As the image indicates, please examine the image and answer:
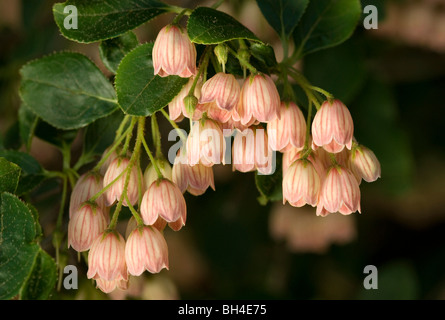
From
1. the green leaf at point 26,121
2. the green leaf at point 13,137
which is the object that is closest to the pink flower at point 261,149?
the green leaf at point 26,121

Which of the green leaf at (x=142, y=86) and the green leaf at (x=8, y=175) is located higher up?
the green leaf at (x=142, y=86)

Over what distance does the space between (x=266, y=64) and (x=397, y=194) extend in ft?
3.59

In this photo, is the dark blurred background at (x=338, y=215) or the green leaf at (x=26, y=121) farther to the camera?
the dark blurred background at (x=338, y=215)

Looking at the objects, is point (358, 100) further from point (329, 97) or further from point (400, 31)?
point (329, 97)

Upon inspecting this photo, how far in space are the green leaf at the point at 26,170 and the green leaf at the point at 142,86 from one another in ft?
0.97

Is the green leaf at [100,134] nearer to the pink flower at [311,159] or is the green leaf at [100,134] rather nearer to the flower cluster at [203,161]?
the flower cluster at [203,161]

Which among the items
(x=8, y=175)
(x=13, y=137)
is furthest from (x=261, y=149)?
(x=13, y=137)

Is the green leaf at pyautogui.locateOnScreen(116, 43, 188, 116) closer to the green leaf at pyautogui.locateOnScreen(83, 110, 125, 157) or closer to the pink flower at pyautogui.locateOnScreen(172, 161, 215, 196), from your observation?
the pink flower at pyautogui.locateOnScreen(172, 161, 215, 196)

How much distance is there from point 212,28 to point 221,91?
0.09 meters

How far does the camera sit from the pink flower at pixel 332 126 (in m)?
0.85

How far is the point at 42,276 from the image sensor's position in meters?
0.98

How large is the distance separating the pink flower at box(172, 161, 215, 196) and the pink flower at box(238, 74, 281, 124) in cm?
11

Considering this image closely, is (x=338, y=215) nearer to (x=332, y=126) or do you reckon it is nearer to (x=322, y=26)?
(x=322, y=26)

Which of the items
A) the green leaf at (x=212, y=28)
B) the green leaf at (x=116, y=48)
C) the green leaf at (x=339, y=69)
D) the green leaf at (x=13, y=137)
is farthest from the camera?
the green leaf at (x=339, y=69)
